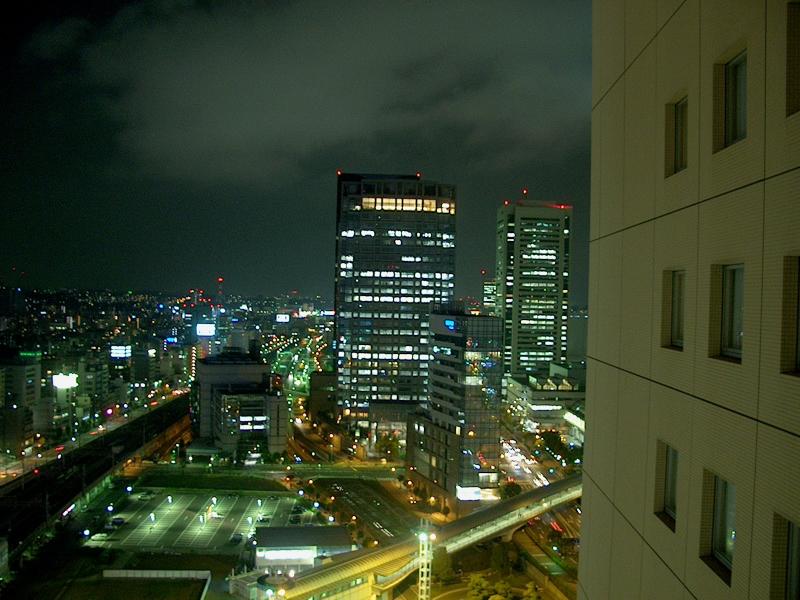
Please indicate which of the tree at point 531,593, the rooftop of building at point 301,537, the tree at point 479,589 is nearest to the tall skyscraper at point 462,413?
the rooftop of building at point 301,537

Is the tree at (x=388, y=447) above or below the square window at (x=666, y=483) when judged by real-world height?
below

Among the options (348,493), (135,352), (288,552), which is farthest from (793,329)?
(135,352)

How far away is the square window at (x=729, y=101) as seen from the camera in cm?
149

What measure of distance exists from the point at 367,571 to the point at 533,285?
35887 mm

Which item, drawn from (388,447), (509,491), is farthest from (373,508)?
(388,447)

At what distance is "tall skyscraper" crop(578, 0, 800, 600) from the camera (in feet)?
4.13

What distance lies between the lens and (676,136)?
184 cm

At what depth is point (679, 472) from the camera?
174 centimetres

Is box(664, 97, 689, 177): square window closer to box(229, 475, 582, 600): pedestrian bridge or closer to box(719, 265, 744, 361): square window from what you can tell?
box(719, 265, 744, 361): square window

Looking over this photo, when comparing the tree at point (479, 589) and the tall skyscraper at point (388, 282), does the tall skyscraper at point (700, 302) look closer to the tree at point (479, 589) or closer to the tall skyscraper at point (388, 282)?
the tree at point (479, 589)

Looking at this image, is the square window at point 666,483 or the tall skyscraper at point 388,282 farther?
the tall skyscraper at point 388,282

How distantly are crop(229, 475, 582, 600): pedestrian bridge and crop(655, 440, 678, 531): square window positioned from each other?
34.7ft

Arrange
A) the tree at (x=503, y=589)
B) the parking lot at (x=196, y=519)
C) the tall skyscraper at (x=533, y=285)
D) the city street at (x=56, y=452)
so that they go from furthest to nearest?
the tall skyscraper at (x=533, y=285), the city street at (x=56, y=452), the parking lot at (x=196, y=519), the tree at (x=503, y=589)

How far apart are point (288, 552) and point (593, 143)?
13476 millimetres
